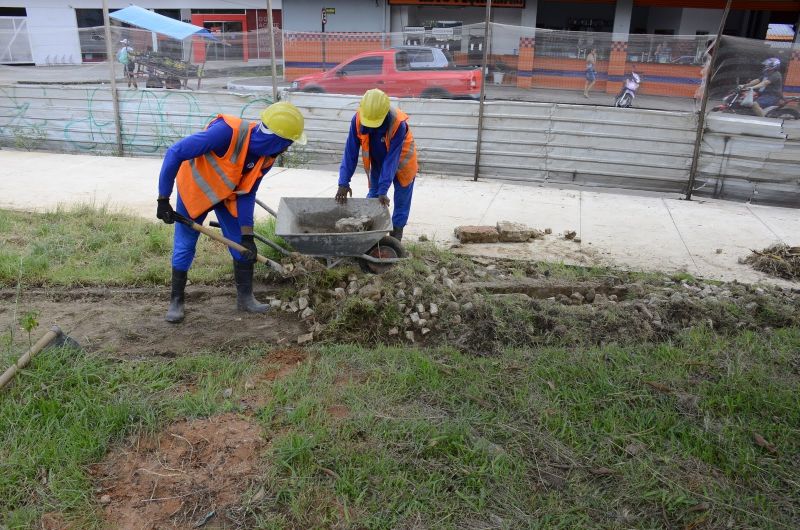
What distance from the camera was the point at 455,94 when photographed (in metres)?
9.64

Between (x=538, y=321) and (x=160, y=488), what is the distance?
272 centimetres

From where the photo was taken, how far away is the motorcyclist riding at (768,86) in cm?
786

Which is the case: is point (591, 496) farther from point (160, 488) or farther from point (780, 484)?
point (160, 488)

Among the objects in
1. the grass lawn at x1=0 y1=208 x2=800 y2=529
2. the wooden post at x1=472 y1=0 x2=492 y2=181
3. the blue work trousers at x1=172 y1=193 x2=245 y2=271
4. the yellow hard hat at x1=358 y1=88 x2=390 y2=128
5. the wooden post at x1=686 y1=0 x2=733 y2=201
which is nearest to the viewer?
the grass lawn at x1=0 y1=208 x2=800 y2=529

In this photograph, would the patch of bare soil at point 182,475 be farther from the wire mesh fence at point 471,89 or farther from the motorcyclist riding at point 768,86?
the motorcyclist riding at point 768,86

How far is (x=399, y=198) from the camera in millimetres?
6164

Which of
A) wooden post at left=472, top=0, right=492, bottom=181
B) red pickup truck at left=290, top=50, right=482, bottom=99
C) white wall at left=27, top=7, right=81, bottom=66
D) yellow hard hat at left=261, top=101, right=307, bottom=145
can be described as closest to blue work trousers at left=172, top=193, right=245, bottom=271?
yellow hard hat at left=261, top=101, right=307, bottom=145

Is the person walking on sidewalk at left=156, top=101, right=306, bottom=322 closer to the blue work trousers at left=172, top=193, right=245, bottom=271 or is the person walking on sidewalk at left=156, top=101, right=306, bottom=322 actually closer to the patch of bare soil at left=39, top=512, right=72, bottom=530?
the blue work trousers at left=172, top=193, right=245, bottom=271

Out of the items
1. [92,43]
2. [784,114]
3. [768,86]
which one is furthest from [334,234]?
[92,43]

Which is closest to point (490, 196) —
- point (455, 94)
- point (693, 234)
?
point (455, 94)

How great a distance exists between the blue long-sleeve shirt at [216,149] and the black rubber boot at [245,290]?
407 millimetres

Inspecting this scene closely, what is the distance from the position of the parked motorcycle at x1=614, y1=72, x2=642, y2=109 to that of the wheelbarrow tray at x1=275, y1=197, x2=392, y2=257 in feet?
16.0

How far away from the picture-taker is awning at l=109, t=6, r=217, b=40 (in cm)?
1091

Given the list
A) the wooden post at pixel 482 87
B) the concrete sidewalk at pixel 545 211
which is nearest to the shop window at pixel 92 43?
the concrete sidewalk at pixel 545 211
